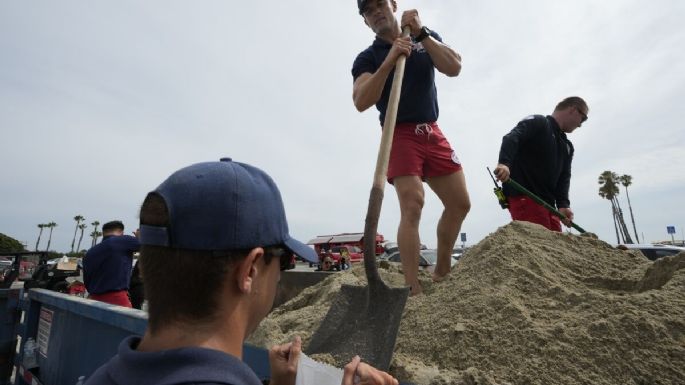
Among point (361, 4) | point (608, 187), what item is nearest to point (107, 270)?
point (361, 4)

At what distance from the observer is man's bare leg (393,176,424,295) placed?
8.56ft

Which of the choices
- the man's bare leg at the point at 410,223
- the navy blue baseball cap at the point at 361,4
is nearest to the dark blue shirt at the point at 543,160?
the man's bare leg at the point at 410,223

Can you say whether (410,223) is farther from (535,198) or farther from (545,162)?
(545,162)

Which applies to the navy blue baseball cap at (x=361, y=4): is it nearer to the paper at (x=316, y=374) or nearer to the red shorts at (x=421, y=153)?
the red shorts at (x=421, y=153)

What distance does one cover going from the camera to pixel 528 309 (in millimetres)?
1890

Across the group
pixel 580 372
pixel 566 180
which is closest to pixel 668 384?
pixel 580 372

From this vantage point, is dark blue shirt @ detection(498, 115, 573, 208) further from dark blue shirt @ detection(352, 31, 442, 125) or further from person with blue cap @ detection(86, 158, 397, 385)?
person with blue cap @ detection(86, 158, 397, 385)

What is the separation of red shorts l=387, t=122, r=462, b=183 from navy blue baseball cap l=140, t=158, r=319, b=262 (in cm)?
181

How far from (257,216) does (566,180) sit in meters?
4.00

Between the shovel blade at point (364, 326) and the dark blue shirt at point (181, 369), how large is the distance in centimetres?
84

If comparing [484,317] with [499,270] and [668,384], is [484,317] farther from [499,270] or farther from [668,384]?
[668,384]

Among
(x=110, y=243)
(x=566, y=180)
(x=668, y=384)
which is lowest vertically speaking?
(x=668, y=384)

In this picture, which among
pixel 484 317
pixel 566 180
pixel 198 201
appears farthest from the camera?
pixel 566 180

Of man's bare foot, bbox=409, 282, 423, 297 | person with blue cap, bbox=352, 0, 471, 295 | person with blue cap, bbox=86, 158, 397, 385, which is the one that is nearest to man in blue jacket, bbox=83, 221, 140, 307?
person with blue cap, bbox=352, 0, 471, 295
